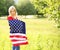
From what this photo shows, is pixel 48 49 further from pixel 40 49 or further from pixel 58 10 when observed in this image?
pixel 58 10

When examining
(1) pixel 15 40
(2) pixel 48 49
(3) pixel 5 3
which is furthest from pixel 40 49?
(3) pixel 5 3

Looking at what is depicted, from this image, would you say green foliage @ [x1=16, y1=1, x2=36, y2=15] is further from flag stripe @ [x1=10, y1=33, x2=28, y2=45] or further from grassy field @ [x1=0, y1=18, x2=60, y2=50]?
flag stripe @ [x1=10, y1=33, x2=28, y2=45]

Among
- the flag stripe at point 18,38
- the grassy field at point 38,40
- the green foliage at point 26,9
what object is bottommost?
the green foliage at point 26,9

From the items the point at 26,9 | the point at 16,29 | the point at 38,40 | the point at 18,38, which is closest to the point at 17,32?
the point at 16,29

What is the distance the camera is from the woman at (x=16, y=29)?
8.60 m

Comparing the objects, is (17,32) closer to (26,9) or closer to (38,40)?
(38,40)

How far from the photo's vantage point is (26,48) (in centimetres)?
1278

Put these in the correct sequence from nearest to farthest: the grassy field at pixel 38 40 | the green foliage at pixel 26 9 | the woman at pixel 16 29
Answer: the woman at pixel 16 29 < the grassy field at pixel 38 40 < the green foliage at pixel 26 9

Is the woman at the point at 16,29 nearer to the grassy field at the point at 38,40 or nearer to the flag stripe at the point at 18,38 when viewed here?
the flag stripe at the point at 18,38

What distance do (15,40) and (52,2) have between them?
21.3ft

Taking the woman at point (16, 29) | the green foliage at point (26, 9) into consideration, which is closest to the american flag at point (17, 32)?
the woman at point (16, 29)

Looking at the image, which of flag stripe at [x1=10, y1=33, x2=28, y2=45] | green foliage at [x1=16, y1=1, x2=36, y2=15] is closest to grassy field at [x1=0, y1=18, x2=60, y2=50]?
flag stripe at [x1=10, y1=33, x2=28, y2=45]

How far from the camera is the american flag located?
8609 millimetres

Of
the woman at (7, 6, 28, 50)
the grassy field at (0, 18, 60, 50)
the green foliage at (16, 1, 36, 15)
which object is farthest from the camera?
the green foliage at (16, 1, 36, 15)
